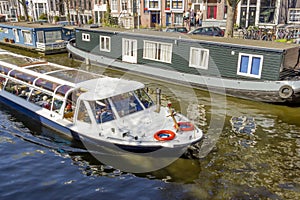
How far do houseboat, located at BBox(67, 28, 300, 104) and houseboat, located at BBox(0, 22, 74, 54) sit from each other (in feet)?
A: 27.0

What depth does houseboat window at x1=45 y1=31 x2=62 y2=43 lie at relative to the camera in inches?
1249

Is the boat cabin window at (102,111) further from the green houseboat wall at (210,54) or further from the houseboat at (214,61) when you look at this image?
the green houseboat wall at (210,54)

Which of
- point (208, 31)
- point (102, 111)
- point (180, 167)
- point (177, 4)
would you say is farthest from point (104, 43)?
point (177, 4)

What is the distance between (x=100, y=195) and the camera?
9.20 metres

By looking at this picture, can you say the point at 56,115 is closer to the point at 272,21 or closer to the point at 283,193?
the point at 283,193

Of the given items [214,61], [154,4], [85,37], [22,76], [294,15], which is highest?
[154,4]

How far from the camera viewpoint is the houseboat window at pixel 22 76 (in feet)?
47.3

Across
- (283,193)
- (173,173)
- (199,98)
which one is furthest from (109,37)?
(283,193)

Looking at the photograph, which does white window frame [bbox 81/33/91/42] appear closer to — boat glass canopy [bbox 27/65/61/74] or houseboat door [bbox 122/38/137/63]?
houseboat door [bbox 122/38/137/63]

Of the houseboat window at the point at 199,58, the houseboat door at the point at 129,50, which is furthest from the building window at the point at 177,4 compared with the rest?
the houseboat window at the point at 199,58

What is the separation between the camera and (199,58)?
19.4 meters

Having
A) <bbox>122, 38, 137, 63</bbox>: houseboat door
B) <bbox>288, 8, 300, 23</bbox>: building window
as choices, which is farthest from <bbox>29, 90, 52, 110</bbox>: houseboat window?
<bbox>288, 8, 300, 23</bbox>: building window

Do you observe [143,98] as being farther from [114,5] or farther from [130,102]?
[114,5]

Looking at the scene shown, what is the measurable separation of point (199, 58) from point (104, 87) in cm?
931
